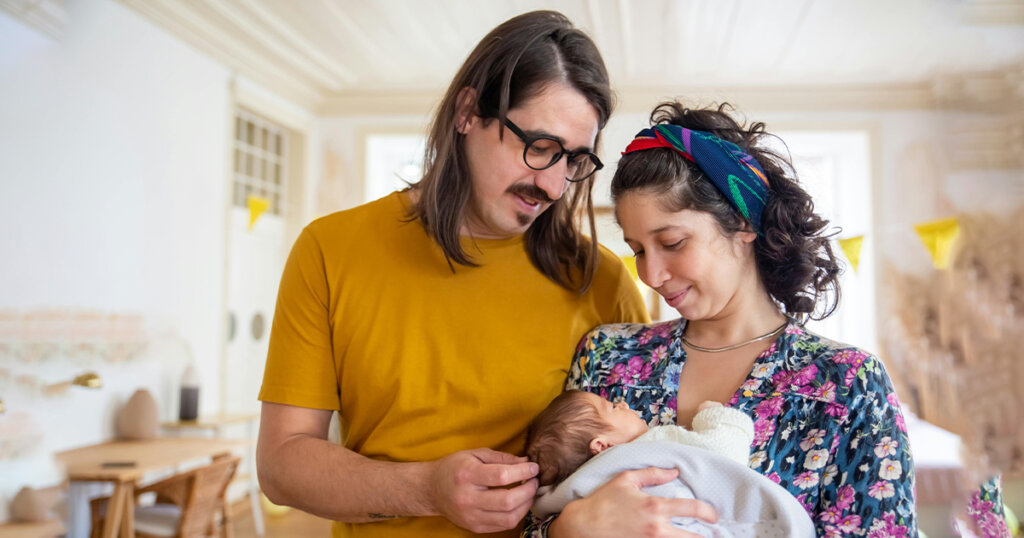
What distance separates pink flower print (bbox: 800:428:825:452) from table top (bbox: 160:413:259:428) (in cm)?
472

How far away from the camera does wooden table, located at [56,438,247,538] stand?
3.94 meters

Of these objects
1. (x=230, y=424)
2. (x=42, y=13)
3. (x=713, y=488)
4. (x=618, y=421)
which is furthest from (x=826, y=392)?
(x=230, y=424)

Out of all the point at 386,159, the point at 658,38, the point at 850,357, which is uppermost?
the point at 658,38

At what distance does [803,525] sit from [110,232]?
449 cm

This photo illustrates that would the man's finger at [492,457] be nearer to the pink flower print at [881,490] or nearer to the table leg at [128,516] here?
the pink flower print at [881,490]

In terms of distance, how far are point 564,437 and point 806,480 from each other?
43 centimetres

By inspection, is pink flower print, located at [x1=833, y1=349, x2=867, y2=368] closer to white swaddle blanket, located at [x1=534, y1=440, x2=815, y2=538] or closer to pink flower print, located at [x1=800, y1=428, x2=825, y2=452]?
pink flower print, located at [x1=800, y1=428, x2=825, y2=452]

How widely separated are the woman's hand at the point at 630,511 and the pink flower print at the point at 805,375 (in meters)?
0.27

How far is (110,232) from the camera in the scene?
469 cm

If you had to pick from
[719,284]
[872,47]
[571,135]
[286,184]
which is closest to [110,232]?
[286,184]

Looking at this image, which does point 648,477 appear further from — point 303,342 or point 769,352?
point 303,342

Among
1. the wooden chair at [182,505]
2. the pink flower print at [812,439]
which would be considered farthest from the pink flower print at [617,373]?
the wooden chair at [182,505]

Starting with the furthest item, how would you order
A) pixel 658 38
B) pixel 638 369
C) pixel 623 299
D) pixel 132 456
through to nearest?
pixel 658 38 → pixel 132 456 → pixel 623 299 → pixel 638 369

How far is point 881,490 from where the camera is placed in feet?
4.10
